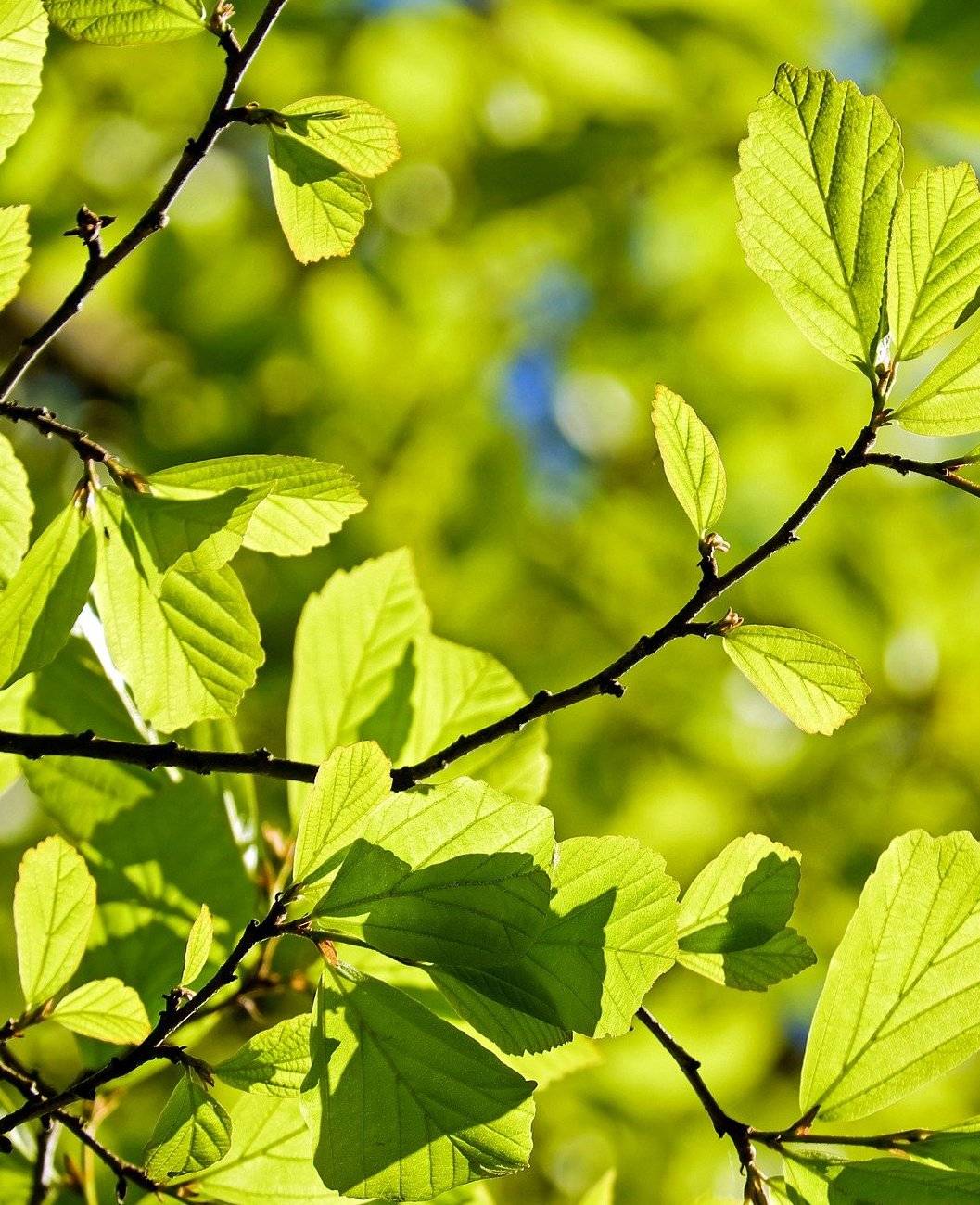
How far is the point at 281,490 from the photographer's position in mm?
541

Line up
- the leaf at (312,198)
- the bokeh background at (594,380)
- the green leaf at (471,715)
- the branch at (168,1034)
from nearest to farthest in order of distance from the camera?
1. the branch at (168,1034)
2. the leaf at (312,198)
3. the green leaf at (471,715)
4. the bokeh background at (594,380)

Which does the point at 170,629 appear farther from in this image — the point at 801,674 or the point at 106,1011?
the point at 801,674

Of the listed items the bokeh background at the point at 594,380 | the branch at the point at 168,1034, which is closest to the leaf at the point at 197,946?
the branch at the point at 168,1034

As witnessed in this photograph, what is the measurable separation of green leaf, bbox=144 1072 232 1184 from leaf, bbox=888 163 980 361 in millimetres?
432

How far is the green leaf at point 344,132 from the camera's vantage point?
0.53 meters

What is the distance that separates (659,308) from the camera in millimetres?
1883

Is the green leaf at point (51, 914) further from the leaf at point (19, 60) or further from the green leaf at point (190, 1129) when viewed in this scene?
the leaf at point (19, 60)

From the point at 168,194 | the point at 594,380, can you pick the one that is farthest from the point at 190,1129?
the point at 594,380

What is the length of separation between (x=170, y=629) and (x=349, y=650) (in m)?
0.22

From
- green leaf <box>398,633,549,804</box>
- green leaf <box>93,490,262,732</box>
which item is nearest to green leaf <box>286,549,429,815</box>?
green leaf <box>398,633,549,804</box>

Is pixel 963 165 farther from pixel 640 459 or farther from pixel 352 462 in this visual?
pixel 640 459

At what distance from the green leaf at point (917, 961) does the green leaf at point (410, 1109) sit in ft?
0.60

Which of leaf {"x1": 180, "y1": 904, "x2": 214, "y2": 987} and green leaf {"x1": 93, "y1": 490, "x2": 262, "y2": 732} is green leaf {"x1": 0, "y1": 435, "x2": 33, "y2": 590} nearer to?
green leaf {"x1": 93, "y1": 490, "x2": 262, "y2": 732}

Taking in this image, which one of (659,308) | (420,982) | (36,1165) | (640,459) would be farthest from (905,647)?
(36,1165)
